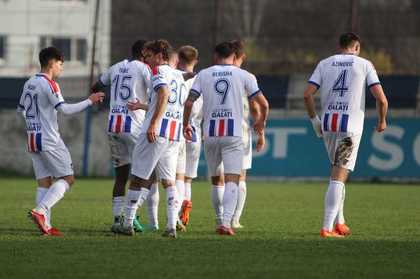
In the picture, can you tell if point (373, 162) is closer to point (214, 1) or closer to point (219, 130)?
point (214, 1)

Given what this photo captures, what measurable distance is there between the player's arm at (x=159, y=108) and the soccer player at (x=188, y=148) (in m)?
1.59

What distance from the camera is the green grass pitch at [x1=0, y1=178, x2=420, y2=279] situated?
9.30m

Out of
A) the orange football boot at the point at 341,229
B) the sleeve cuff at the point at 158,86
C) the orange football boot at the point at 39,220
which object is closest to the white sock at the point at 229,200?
the orange football boot at the point at 341,229

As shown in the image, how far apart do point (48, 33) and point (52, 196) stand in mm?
18919

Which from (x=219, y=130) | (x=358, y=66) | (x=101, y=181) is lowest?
(x=101, y=181)

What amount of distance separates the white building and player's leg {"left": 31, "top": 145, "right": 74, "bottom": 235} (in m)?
14.4

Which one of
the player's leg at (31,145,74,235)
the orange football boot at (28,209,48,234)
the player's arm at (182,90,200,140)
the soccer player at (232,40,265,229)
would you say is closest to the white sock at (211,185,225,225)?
the soccer player at (232,40,265,229)

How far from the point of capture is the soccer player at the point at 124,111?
42.0 ft

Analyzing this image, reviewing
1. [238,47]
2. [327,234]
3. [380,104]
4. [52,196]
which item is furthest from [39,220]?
[380,104]

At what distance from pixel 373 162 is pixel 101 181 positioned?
581cm

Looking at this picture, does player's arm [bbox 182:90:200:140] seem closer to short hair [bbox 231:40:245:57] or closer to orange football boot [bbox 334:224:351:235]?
short hair [bbox 231:40:245:57]

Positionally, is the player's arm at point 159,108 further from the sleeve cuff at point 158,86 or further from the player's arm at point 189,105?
the player's arm at point 189,105

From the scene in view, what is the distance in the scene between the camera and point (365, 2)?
32688 millimetres

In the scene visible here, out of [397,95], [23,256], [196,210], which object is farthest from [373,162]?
[23,256]
